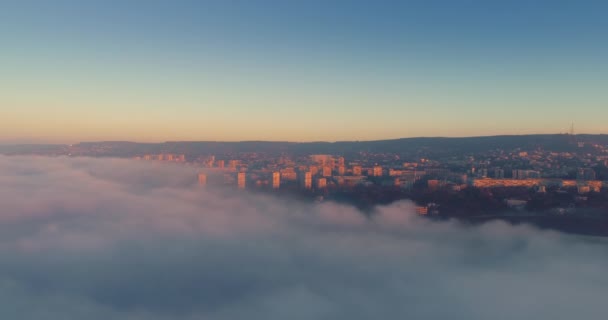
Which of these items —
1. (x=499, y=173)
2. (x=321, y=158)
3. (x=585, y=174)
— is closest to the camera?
(x=585, y=174)

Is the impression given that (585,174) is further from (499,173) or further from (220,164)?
(220,164)

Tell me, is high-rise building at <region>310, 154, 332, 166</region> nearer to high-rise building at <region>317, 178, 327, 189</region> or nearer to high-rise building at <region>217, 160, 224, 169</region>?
high-rise building at <region>317, 178, 327, 189</region>

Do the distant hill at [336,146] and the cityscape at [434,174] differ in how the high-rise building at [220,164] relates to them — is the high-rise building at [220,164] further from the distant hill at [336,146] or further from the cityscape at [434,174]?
the distant hill at [336,146]

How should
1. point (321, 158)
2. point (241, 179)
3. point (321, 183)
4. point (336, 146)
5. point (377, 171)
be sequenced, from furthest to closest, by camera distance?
1. point (336, 146)
2. point (321, 158)
3. point (241, 179)
4. point (377, 171)
5. point (321, 183)

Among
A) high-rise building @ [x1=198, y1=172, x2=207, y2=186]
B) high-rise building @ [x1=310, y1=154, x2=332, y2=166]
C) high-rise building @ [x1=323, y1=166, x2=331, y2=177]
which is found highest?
high-rise building @ [x1=310, y1=154, x2=332, y2=166]

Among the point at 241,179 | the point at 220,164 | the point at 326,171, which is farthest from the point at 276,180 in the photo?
the point at 220,164

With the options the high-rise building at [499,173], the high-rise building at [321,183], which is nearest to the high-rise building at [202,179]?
the high-rise building at [321,183]

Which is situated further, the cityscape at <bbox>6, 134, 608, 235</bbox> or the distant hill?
the distant hill

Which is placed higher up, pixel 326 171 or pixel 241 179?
pixel 326 171

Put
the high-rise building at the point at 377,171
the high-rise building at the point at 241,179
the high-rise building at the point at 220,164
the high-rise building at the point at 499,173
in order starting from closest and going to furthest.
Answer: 1. the high-rise building at the point at 499,173
2. the high-rise building at the point at 377,171
3. the high-rise building at the point at 241,179
4. the high-rise building at the point at 220,164

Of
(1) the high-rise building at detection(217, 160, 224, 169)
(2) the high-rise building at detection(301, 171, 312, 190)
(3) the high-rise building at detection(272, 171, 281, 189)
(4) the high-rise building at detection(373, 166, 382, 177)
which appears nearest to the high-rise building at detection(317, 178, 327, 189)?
(2) the high-rise building at detection(301, 171, 312, 190)
